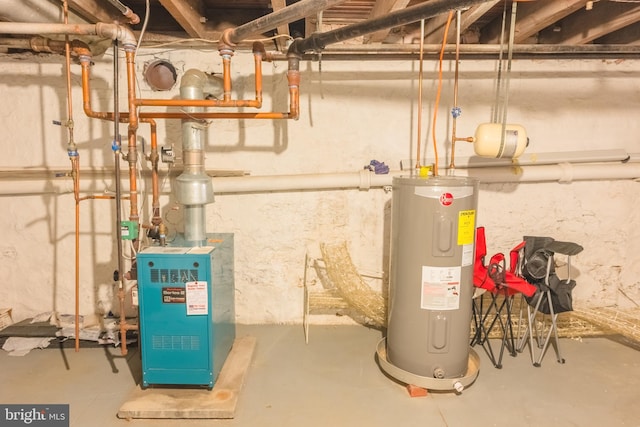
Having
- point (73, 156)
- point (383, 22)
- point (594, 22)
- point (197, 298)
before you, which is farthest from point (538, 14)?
point (73, 156)

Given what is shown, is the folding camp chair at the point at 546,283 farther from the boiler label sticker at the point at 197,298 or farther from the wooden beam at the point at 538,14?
the boiler label sticker at the point at 197,298

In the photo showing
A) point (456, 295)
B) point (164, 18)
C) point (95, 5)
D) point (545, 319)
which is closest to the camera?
point (456, 295)

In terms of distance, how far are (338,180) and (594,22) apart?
1.87m

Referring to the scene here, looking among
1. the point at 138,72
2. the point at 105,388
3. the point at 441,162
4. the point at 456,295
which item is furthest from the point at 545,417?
the point at 138,72

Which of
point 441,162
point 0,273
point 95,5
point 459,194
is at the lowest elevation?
point 0,273

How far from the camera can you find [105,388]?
6.87 ft

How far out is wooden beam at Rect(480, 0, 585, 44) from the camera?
6.75 ft

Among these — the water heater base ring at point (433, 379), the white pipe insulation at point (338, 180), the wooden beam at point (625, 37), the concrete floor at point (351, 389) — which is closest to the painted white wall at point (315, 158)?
the white pipe insulation at point (338, 180)

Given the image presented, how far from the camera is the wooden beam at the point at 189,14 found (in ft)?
6.70

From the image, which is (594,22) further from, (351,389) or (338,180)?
(351,389)

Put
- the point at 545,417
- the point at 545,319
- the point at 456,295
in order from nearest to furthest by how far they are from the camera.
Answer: the point at 545,417
the point at 456,295
the point at 545,319

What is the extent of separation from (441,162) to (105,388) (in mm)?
2526

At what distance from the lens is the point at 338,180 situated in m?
2.72

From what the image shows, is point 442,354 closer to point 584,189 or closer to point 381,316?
point 381,316
